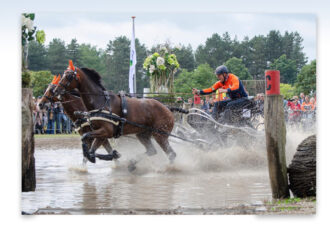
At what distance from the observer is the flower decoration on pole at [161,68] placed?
12.6m

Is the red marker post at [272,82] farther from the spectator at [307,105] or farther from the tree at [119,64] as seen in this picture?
the tree at [119,64]

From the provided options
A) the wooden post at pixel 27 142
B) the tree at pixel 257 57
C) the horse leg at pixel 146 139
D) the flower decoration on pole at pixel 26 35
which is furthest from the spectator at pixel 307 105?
the tree at pixel 257 57

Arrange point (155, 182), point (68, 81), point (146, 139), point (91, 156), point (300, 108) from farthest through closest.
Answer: point (300, 108) → point (146, 139) → point (68, 81) → point (91, 156) → point (155, 182)

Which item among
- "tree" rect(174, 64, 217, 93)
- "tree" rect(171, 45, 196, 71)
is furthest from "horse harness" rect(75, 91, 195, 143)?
"tree" rect(171, 45, 196, 71)

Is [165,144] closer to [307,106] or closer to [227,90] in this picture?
[227,90]

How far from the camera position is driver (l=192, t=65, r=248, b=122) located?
963 centimetres

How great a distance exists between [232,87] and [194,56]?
32.0 m

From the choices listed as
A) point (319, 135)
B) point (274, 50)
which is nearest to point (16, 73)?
point (319, 135)

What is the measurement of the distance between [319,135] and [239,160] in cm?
336

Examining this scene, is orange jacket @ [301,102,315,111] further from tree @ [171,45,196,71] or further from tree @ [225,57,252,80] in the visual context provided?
tree @ [171,45,196,71]

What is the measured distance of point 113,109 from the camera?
30.7 feet

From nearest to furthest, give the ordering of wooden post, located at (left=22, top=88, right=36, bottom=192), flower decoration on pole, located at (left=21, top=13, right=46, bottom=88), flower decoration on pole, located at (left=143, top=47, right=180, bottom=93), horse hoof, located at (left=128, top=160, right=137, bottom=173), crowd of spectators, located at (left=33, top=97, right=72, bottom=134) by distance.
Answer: wooden post, located at (left=22, top=88, right=36, bottom=192)
flower decoration on pole, located at (left=21, top=13, right=46, bottom=88)
horse hoof, located at (left=128, top=160, right=137, bottom=173)
flower decoration on pole, located at (left=143, top=47, right=180, bottom=93)
crowd of spectators, located at (left=33, top=97, right=72, bottom=134)

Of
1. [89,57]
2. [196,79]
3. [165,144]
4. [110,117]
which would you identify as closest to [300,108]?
[165,144]

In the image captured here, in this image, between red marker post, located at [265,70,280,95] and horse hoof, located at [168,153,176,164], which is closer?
red marker post, located at [265,70,280,95]
